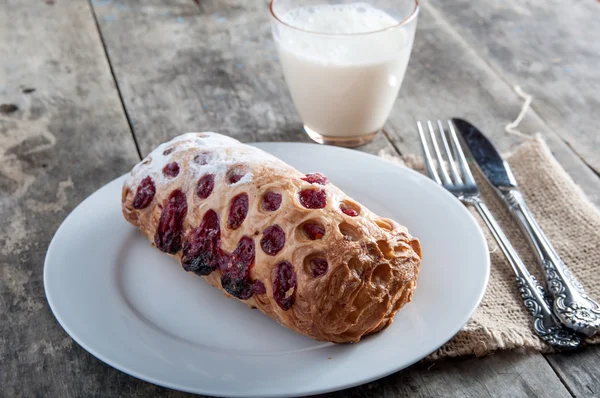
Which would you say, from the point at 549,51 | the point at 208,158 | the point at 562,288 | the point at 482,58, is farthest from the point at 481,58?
the point at 208,158

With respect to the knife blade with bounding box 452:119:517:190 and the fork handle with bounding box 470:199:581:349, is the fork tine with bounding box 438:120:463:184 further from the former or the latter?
the fork handle with bounding box 470:199:581:349

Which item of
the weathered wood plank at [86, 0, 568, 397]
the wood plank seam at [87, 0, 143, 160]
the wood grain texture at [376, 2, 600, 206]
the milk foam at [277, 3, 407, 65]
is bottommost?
the wood plank seam at [87, 0, 143, 160]

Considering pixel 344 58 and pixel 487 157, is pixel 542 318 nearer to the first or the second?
pixel 487 157

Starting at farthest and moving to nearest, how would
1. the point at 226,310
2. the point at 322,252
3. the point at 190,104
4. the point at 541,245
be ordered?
1. the point at 190,104
2. the point at 541,245
3. the point at 226,310
4. the point at 322,252

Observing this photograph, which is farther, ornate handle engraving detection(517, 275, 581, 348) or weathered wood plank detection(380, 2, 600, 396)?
weathered wood plank detection(380, 2, 600, 396)

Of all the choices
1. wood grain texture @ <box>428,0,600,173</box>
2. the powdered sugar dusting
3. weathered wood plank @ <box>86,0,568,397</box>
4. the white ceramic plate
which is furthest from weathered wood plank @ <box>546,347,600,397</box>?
weathered wood plank @ <box>86,0,568,397</box>

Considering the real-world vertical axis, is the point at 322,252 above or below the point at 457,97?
above
